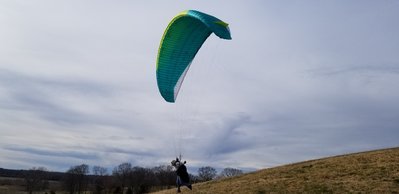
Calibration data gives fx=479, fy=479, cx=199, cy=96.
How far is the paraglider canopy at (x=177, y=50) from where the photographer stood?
2144 cm

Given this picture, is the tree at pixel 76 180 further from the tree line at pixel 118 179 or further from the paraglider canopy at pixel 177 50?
the paraglider canopy at pixel 177 50

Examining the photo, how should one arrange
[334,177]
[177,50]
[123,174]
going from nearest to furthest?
[177,50], [334,177], [123,174]

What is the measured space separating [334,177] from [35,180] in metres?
138

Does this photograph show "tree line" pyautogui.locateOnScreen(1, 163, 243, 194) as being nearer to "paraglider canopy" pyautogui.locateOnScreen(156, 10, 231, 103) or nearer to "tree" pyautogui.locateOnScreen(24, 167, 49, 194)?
"tree" pyautogui.locateOnScreen(24, 167, 49, 194)

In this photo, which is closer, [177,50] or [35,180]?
[177,50]

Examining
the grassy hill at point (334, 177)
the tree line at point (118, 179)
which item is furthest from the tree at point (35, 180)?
the grassy hill at point (334, 177)

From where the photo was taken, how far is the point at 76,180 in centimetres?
14762

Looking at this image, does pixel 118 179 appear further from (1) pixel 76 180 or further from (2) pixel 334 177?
(2) pixel 334 177

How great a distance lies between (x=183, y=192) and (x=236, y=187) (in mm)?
3696

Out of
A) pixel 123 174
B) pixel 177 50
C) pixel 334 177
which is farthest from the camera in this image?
pixel 123 174

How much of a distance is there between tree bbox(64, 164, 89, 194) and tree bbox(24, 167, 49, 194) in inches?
369

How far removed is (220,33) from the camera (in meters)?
18.0

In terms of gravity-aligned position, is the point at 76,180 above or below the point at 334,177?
above

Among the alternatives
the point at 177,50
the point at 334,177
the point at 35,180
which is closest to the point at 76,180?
the point at 35,180
